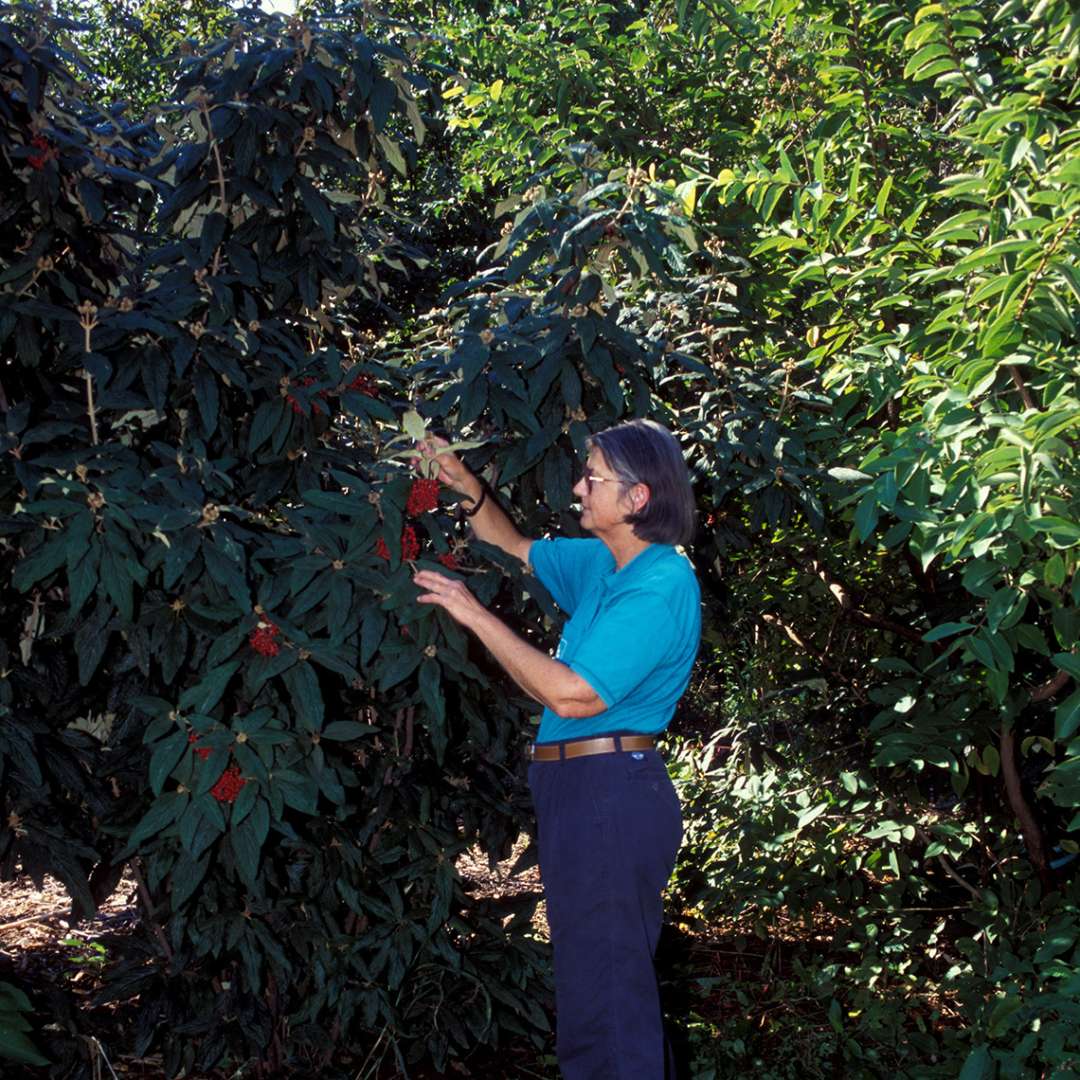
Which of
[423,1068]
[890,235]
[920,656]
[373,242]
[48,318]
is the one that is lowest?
[423,1068]

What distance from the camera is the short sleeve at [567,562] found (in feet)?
9.68

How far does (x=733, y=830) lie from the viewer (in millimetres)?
4449

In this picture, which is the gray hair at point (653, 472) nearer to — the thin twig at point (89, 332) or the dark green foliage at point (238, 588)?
the dark green foliage at point (238, 588)

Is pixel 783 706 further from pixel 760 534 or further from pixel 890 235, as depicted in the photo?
pixel 890 235

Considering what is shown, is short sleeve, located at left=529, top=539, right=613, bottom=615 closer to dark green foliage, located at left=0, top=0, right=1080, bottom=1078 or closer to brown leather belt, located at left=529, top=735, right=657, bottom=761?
dark green foliage, located at left=0, top=0, right=1080, bottom=1078

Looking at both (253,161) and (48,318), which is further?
(253,161)

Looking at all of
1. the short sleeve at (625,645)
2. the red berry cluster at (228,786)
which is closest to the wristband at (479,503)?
the short sleeve at (625,645)

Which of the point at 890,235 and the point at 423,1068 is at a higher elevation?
the point at 890,235

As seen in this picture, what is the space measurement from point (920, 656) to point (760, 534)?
2.35 ft

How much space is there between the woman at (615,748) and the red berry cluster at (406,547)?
0.07m

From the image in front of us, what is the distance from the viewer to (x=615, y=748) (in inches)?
103

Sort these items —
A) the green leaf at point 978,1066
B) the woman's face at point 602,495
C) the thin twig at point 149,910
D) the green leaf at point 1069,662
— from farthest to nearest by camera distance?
1. the thin twig at point 149,910
2. the green leaf at point 978,1066
3. the woman's face at point 602,495
4. the green leaf at point 1069,662

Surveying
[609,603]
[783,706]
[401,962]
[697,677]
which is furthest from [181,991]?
[697,677]

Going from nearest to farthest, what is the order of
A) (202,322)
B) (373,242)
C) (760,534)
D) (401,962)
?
(202,322), (401,962), (373,242), (760,534)
